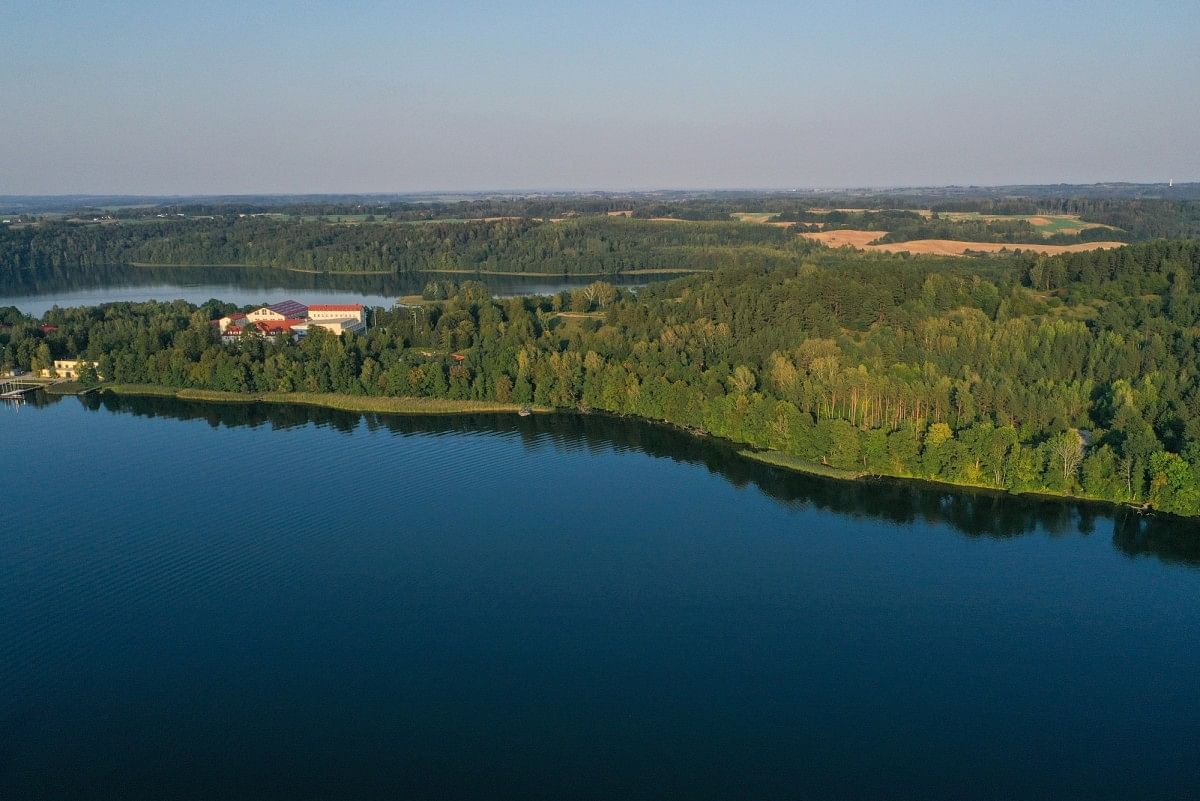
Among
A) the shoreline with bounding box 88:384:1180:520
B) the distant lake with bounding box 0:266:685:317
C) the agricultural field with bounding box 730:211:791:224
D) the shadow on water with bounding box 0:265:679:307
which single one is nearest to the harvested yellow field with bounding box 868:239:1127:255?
the distant lake with bounding box 0:266:685:317

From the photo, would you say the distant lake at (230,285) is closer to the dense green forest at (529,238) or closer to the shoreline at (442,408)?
the dense green forest at (529,238)

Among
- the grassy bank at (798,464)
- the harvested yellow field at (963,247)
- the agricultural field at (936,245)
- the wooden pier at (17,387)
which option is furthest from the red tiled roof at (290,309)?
the harvested yellow field at (963,247)

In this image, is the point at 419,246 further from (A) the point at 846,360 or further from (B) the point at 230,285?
(A) the point at 846,360

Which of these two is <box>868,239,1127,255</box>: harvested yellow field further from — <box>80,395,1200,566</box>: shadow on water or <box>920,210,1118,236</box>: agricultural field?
<box>80,395,1200,566</box>: shadow on water

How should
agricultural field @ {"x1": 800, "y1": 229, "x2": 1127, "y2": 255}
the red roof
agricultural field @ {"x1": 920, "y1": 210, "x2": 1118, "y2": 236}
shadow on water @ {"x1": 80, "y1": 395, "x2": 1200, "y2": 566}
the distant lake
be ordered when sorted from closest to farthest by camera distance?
shadow on water @ {"x1": 80, "y1": 395, "x2": 1200, "y2": 566}, the red roof, the distant lake, agricultural field @ {"x1": 800, "y1": 229, "x2": 1127, "y2": 255}, agricultural field @ {"x1": 920, "y1": 210, "x2": 1118, "y2": 236}

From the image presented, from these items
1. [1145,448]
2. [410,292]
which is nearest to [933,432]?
[1145,448]
